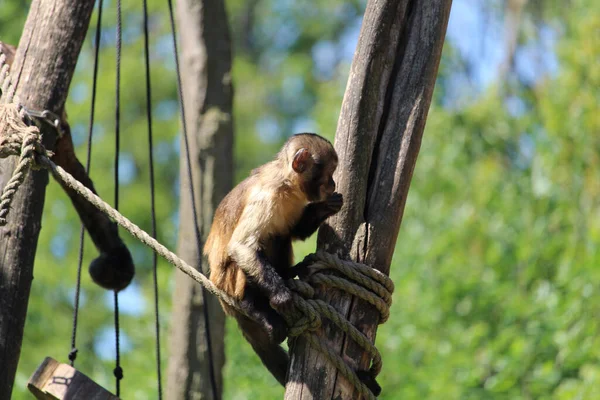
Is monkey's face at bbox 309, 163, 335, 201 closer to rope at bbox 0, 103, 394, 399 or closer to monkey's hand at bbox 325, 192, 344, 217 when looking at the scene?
monkey's hand at bbox 325, 192, 344, 217

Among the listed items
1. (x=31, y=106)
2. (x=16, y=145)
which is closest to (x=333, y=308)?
(x=16, y=145)

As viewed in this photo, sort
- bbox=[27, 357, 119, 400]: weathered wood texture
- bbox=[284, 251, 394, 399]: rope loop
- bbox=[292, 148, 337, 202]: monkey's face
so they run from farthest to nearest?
bbox=[292, 148, 337, 202]: monkey's face → bbox=[27, 357, 119, 400]: weathered wood texture → bbox=[284, 251, 394, 399]: rope loop

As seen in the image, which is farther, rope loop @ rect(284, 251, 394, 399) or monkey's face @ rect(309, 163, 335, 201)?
monkey's face @ rect(309, 163, 335, 201)

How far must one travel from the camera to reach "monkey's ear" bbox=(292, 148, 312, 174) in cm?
507

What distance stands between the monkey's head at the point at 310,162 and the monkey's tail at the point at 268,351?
2.80 ft

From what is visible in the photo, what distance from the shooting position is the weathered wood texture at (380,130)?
3.96 metres

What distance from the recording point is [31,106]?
179 inches

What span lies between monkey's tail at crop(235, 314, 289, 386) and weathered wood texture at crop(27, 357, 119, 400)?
806mm

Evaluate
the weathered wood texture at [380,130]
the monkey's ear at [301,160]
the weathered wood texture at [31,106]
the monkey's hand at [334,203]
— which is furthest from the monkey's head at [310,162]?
the weathered wood texture at [31,106]

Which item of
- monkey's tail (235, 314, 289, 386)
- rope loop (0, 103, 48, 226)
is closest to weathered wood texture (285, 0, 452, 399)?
monkey's tail (235, 314, 289, 386)

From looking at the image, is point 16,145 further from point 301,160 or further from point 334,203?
point 301,160

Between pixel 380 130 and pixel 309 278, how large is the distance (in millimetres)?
809

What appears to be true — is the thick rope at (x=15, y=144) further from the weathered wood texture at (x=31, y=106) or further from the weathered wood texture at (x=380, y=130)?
the weathered wood texture at (x=380, y=130)

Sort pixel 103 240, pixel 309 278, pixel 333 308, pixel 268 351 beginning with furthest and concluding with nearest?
pixel 103 240 < pixel 268 351 < pixel 309 278 < pixel 333 308
